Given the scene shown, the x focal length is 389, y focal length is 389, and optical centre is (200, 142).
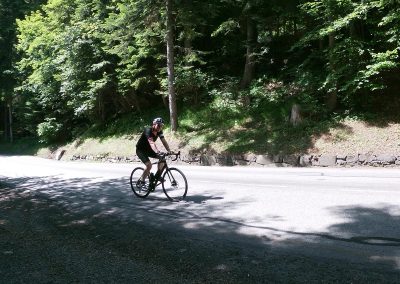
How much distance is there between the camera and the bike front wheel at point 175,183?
1005 centimetres

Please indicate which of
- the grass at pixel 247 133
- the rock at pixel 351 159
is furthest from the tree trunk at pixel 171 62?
the rock at pixel 351 159

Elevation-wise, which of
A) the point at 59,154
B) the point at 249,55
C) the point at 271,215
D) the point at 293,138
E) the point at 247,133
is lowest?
the point at 271,215

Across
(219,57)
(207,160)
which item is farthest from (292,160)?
(219,57)

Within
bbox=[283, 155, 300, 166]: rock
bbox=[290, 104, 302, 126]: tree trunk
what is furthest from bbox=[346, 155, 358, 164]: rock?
bbox=[290, 104, 302, 126]: tree trunk

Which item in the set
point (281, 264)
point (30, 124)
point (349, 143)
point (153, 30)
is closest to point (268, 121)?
point (349, 143)

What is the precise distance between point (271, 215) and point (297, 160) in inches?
366

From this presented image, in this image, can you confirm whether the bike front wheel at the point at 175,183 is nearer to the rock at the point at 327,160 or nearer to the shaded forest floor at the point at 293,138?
the rock at the point at 327,160

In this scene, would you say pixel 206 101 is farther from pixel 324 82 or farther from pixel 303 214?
pixel 303 214

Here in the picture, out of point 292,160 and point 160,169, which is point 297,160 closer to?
point 292,160

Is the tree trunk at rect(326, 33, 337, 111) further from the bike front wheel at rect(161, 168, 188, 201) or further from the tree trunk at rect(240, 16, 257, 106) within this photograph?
the bike front wheel at rect(161, 168, 188, 201)

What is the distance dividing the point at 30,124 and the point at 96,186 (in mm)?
28623

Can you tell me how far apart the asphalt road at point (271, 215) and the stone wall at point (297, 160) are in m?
1.91

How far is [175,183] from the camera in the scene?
33.7 ft

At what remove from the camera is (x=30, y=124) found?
38.6 m
